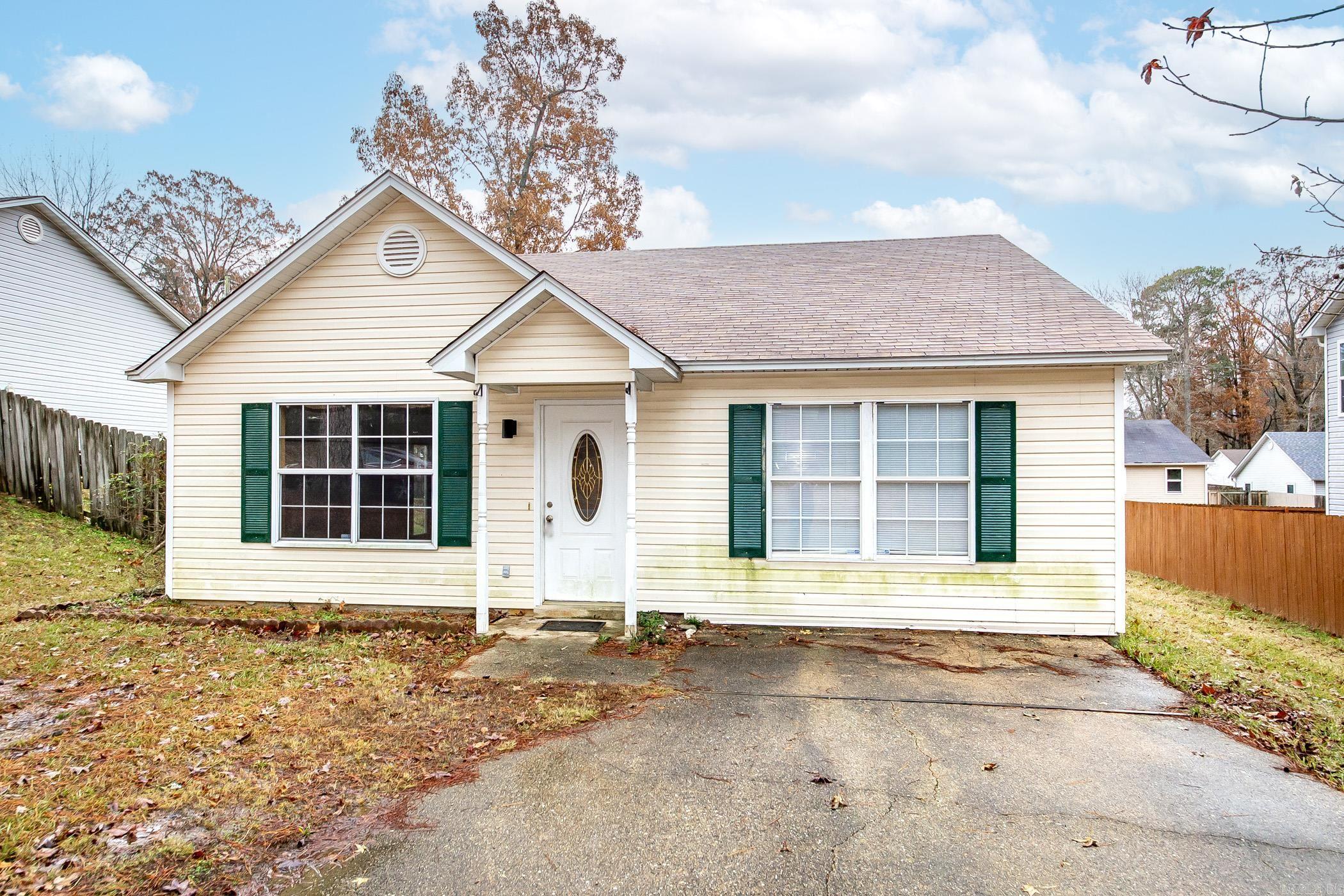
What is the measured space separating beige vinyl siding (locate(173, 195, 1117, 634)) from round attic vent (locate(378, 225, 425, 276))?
11cm

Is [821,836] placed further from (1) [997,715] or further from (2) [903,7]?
(2) [903,7]

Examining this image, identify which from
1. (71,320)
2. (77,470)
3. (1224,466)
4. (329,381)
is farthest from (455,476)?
(1224,466)

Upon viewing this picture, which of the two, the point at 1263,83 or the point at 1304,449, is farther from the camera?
the point at 1304,449

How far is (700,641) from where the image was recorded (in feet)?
24.2

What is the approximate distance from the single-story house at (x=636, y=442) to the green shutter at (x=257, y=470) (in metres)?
0.03

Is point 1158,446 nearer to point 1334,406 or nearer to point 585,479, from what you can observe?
point 1334,406

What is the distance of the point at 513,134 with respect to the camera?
22.2 metres

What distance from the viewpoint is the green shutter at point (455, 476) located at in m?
8.31

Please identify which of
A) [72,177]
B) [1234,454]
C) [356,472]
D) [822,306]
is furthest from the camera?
[1234,454]

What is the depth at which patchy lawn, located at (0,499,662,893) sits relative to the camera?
3.45 m

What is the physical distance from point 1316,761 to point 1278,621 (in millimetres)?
6622

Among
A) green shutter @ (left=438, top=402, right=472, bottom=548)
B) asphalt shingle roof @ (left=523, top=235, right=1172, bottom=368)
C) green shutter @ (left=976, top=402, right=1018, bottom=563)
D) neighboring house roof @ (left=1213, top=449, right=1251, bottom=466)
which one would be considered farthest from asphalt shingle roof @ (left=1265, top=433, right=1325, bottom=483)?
green shutter @ (left=438, top=402, right=472, bottom=548)

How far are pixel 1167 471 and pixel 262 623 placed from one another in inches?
1288

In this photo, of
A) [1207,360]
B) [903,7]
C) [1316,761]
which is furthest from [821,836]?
[1207,360]
